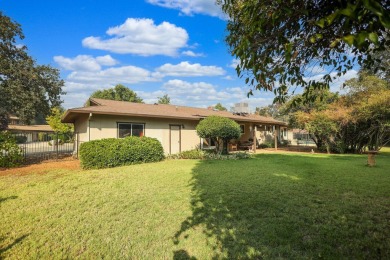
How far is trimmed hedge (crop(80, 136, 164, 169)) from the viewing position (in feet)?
34.3

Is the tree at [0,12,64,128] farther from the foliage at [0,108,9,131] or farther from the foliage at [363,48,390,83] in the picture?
the foliage at [363,48,390,83]

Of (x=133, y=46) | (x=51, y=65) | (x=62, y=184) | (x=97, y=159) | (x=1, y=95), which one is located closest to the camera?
(x=62, y=184)

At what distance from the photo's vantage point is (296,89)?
4000 millimetres

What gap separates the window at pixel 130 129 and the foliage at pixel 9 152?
4957 millimetres

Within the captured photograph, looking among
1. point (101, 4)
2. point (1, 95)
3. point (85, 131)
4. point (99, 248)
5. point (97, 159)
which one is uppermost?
point (101, 4)

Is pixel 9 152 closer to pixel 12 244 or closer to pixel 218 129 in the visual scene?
pixel 12 244

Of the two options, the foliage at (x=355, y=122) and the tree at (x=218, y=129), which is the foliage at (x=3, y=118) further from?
the foliage at (x=355, y=122)

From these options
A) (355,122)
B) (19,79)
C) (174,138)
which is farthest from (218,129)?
(19,79)


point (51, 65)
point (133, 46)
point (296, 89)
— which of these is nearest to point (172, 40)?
point (133, 46)

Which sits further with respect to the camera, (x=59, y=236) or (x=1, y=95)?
(x=1, y=95)

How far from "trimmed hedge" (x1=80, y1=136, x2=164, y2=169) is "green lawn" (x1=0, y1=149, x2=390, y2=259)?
2801 mm

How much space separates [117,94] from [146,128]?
37.7 meters

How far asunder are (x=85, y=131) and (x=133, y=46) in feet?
24.4

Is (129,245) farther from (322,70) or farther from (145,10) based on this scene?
(145,10)
